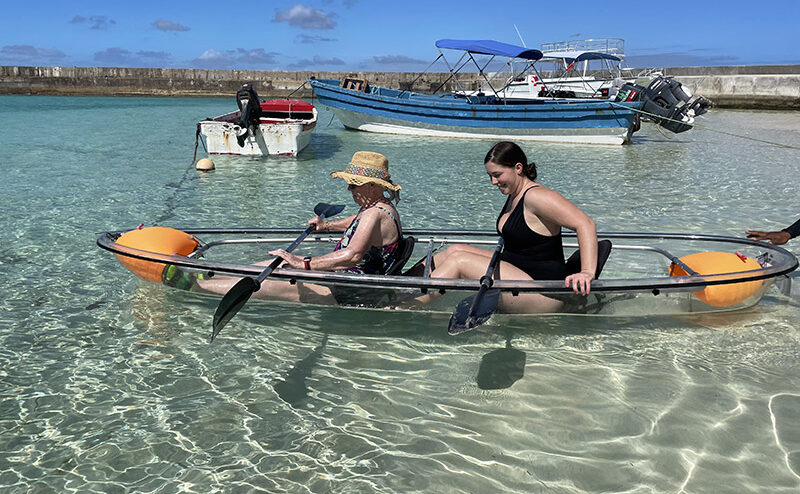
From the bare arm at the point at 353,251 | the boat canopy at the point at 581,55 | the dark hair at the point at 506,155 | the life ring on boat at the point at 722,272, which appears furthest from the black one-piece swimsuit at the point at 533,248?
the boat canopy at the point at 581,55

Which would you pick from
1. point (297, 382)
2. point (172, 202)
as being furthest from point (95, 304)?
point (172, 202)

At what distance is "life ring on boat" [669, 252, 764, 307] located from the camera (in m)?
4.48

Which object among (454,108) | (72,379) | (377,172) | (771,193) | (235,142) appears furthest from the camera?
(454,108)

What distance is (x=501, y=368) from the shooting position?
4309 mm

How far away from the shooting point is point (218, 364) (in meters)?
4.35

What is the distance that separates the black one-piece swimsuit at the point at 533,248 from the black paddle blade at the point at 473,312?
0.49 metres

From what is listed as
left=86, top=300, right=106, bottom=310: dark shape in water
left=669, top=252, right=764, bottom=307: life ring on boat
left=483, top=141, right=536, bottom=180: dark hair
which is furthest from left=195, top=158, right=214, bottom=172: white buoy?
left=669, top=252, right=764, bottom=307: life ring on boat

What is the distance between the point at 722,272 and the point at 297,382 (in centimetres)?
334

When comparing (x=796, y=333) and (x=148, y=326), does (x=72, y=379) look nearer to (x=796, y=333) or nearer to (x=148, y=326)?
(x=148, y=326)

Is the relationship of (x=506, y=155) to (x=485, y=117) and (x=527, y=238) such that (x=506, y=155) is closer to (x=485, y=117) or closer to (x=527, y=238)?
(x=527, y=238)

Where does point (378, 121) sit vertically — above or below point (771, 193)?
above

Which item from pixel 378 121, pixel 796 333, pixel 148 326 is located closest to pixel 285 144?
pixel 378 121

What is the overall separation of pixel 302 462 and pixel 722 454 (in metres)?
2.31

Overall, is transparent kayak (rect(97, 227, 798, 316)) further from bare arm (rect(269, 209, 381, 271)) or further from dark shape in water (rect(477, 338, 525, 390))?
dark shape in water (rect(477, 338, 525, 390))
